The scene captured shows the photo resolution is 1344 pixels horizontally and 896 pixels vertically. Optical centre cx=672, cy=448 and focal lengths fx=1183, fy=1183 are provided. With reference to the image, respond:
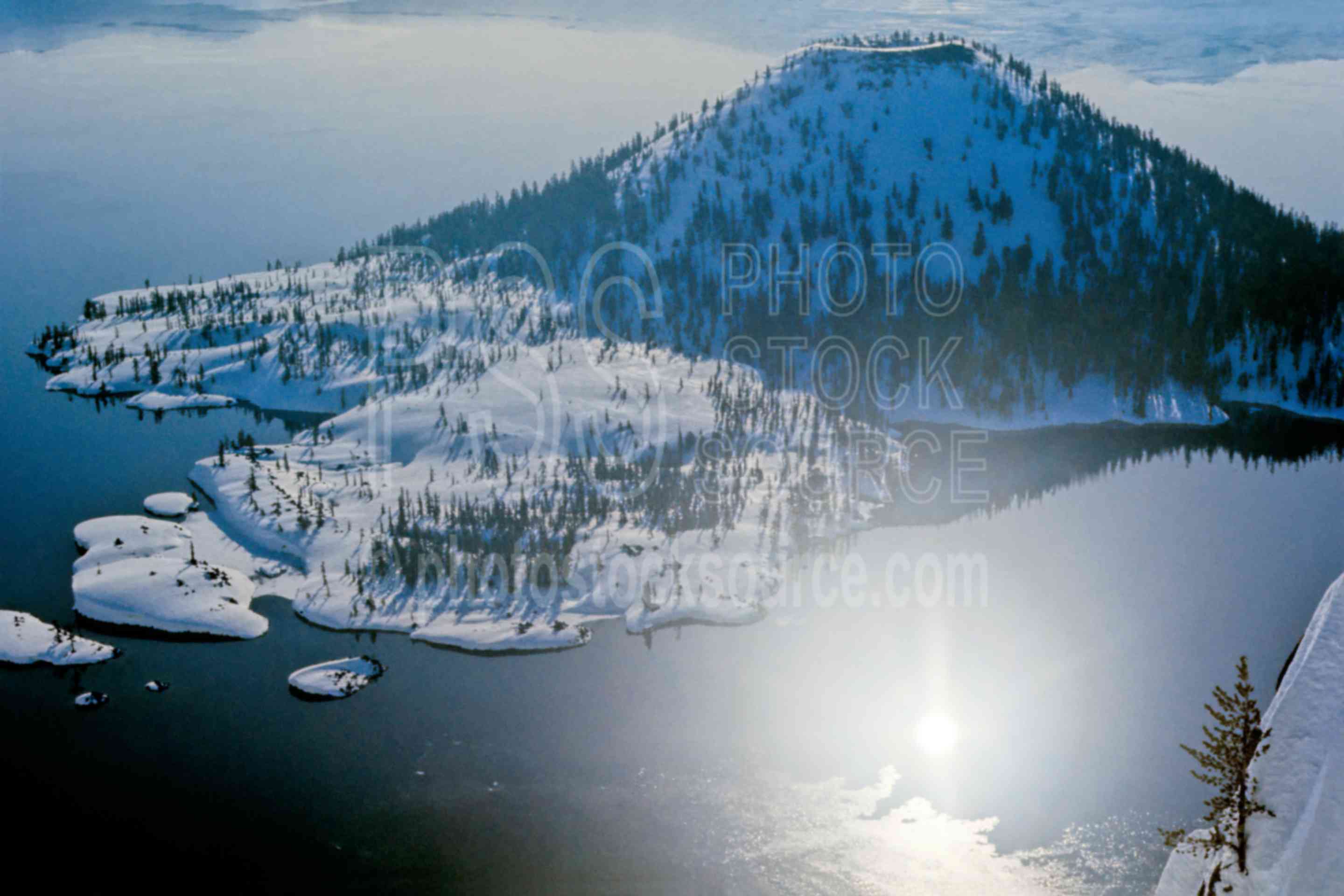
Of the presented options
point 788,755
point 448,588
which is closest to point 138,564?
point 448,588

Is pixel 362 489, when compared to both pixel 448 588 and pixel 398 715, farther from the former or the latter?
pixel 398 715

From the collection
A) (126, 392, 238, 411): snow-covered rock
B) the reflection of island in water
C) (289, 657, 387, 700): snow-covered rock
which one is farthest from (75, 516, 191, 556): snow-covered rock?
the reflection of island in water

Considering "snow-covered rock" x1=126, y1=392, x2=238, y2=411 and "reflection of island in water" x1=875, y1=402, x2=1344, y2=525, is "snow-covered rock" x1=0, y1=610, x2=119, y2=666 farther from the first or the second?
"snow-covered rock" x1=126, y1=392, x2=238, y2=411

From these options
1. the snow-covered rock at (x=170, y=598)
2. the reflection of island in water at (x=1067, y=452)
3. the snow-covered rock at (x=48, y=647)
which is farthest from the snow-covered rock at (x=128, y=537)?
the reflection of island in water at (x=1067, y=452)

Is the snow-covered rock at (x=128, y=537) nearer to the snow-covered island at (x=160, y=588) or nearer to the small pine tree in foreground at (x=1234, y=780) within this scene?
the snow-covered island at (x=160, y=588)

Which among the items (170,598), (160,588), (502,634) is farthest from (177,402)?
(502,634)

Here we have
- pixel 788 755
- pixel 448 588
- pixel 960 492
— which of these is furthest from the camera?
pixel 960 492

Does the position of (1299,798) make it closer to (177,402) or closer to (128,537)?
(128,537)

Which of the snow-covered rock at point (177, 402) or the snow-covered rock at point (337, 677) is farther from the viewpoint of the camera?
the snow-covered rock at point (177, 402)
